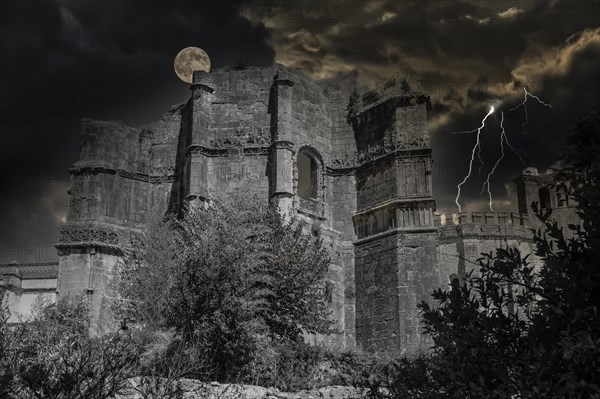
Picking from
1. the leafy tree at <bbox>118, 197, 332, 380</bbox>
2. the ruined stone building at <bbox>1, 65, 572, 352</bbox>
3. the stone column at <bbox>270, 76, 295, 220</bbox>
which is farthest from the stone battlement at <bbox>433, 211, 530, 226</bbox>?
the leafy tree at <bbox>118, 197, 332, 380</bbox>

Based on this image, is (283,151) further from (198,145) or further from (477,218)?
(477,218)

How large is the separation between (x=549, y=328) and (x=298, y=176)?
52.2 feet

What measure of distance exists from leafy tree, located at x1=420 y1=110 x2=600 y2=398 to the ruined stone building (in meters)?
13.1

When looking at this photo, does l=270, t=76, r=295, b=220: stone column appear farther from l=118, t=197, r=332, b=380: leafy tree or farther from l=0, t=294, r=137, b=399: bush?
l=0, t=294, r=137, b=399: bush

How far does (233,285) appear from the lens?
15.0 meters

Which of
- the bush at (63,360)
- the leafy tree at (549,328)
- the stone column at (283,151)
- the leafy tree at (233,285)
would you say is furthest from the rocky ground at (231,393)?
the stone column at (283,151)

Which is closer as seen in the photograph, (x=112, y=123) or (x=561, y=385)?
(x=561, y=385)

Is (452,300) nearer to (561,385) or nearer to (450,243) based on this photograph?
(561,385)

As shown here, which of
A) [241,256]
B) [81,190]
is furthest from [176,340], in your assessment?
[81,190]

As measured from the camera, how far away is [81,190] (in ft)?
72.0

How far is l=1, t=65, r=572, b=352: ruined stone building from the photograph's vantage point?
20.5m

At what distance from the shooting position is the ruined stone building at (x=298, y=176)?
20.5 metres

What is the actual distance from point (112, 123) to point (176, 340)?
10481mm

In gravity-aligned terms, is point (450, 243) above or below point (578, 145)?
above
